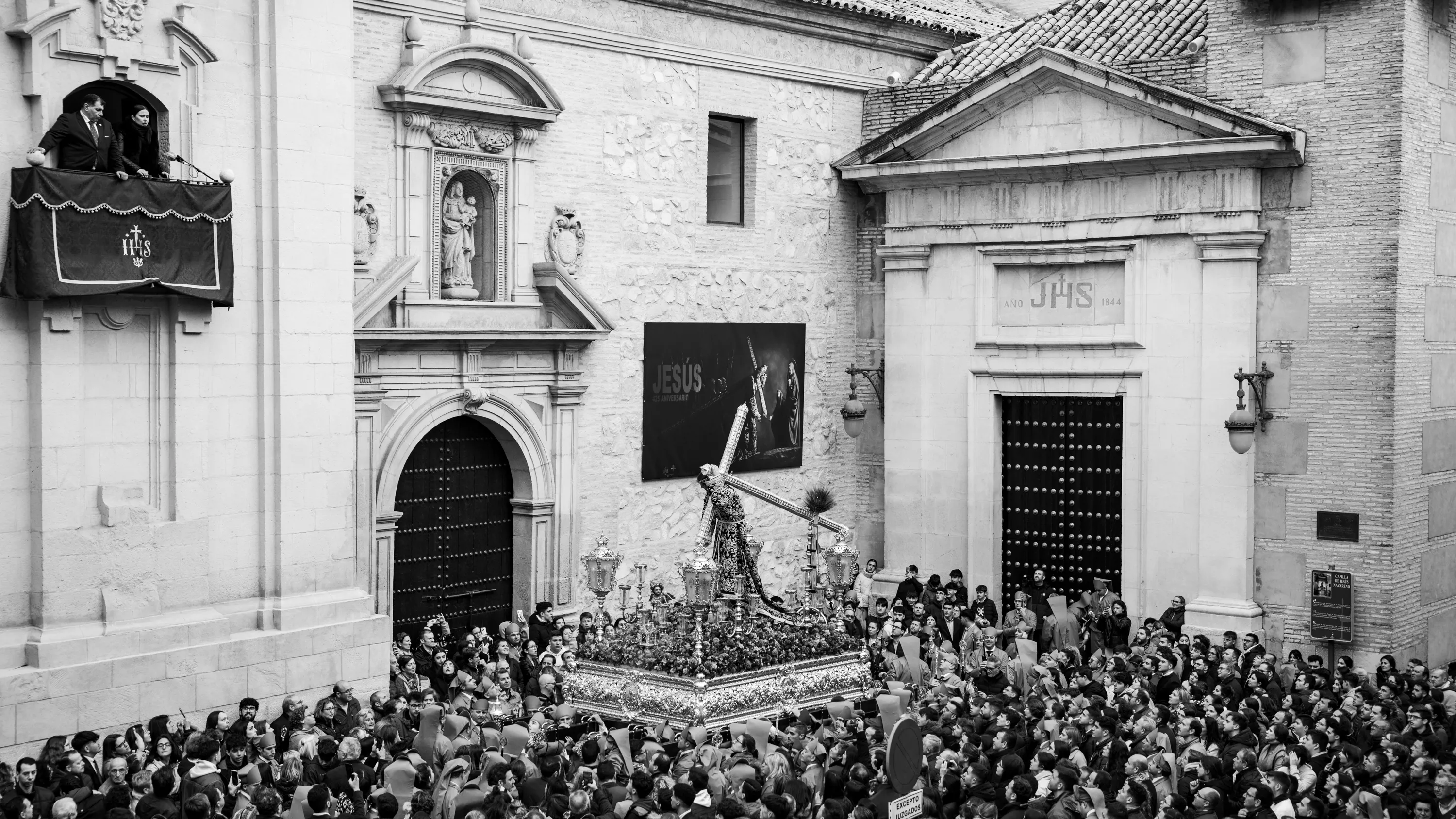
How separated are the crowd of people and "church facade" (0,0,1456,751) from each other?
1.88 metres

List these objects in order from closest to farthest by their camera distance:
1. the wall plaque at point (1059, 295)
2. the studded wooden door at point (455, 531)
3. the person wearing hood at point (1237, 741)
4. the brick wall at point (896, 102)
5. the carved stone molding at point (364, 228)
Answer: the person wearing hood at point (1237, 741) < the carved stone molding at point (364, 228) < the studded wooden door at point (455, 531) < the wall plaque at point (1059, 295) < the brick wall at point (896, 102)

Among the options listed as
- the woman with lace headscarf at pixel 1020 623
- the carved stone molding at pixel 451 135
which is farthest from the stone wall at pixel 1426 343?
the carved stone molding at pixel 451 135

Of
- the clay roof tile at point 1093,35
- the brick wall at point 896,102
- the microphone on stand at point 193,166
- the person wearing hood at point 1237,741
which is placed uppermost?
the clay roof tile at point 1093,35

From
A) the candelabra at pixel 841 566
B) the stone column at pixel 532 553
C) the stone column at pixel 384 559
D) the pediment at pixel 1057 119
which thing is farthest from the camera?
the pediment at pixel 1057 119

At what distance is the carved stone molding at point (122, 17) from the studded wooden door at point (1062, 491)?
12.0 metres

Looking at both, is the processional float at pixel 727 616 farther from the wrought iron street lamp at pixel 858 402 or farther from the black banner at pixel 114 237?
the wrought iron street lamp at pixel 858 402

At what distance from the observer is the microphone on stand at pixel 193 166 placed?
15703 mm

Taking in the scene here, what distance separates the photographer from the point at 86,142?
591 inches

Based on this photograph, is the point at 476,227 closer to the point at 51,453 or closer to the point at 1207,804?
the point at 51,453

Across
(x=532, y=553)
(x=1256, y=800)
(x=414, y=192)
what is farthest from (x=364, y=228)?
(x=1256, y=800)

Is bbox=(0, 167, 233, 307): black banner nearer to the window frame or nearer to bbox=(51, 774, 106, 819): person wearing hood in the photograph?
bbox=(51, 774, 106, 819): person wearing hood

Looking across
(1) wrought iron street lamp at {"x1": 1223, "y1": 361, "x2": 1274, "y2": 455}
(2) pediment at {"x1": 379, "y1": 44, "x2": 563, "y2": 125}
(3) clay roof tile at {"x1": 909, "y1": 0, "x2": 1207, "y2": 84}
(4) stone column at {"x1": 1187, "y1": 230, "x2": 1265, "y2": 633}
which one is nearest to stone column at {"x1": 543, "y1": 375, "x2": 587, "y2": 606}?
(2) pediment at {"x1": 379, "y1": 44, "x2": 563, "y2": 125}

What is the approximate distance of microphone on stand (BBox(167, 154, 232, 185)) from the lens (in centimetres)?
1570

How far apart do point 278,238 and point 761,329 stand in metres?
7.93
